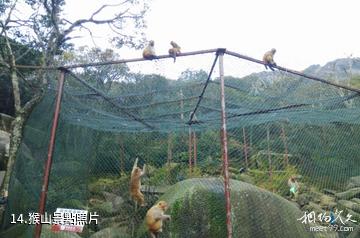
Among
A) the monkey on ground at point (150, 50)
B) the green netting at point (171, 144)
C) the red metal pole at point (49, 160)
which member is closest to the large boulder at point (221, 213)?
the green netting at point (171, 144)

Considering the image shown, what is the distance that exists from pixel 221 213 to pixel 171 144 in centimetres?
305

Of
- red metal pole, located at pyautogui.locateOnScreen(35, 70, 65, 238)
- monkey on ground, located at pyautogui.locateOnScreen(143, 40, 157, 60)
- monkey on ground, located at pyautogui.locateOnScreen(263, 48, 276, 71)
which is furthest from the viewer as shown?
monkey on ground, located at pyautogui.locateOnScreen(143, 40, 157, 60)

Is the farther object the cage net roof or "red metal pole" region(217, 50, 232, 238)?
the cage net roof

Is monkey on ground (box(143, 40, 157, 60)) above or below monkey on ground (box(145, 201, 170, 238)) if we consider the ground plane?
above

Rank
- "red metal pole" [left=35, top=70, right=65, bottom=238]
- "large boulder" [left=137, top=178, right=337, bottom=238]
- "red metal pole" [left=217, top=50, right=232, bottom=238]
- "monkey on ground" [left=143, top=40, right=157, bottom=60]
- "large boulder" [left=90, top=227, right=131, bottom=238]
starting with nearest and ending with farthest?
1. "red metal pole" [left=217, top=50, right=232, bottom=238]
2. "red metal pole" [left=35, top=70, right=65, bottom=238]
3. "monkey on ground" [left=143, top=40, right=157, bottom=60]
4. "large boulder" [left=137, top=178, right=337, bottom=238]
5. "large boulder" [left=90, top=227, right=131, bottom=238]

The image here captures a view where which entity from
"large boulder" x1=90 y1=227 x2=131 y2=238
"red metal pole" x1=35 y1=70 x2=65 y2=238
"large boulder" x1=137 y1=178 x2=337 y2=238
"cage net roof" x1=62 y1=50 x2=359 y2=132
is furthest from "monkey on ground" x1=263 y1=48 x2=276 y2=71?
"large boulder" x1=90 y1=227 x2=131 y2=238

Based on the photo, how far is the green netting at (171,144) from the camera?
16.0 ft

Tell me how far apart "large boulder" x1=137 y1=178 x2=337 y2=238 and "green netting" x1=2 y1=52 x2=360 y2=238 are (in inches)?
0.5

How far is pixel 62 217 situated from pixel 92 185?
142 inches

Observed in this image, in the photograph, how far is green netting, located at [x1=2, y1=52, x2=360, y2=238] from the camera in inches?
191

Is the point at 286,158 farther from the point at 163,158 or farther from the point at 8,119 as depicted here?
the point at 8,119

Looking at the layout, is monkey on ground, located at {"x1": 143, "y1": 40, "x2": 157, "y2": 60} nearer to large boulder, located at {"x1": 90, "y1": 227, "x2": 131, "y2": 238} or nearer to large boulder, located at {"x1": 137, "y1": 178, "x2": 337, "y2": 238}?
large boulder, located at {"x1": 137, "y1": 178, "x2": 337, "y2": 238}

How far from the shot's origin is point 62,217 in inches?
149

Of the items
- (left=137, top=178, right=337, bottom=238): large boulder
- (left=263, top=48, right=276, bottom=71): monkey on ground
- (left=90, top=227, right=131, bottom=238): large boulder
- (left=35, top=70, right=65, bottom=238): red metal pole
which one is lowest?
(left=90, top=227, right=131, bottom=238): large boulder
